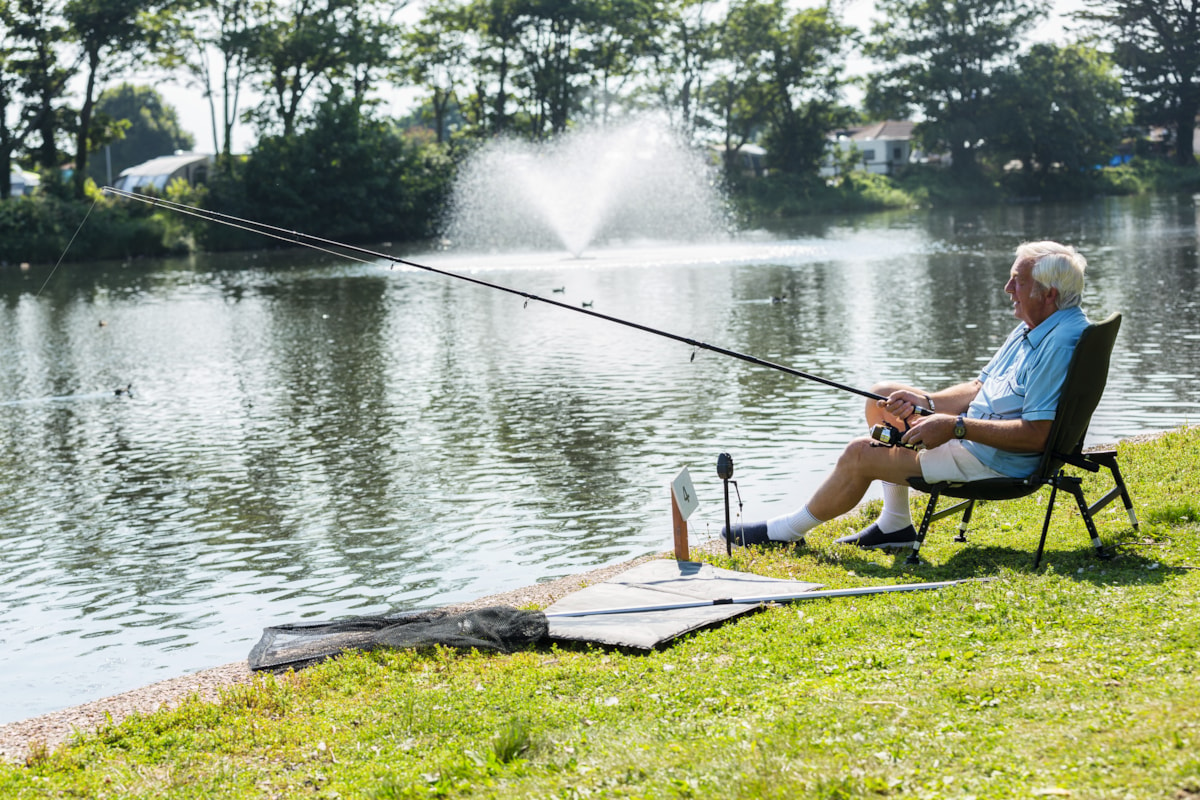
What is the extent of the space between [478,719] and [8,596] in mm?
5631

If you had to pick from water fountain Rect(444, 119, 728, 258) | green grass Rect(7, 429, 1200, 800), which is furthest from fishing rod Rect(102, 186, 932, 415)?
water fountain Rect(444, 119, 728, 258)

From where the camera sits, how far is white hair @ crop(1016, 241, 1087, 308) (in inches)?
248

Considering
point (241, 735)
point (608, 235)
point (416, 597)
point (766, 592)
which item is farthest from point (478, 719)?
point (608, 235)

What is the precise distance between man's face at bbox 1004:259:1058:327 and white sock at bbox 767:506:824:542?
1.60 metres

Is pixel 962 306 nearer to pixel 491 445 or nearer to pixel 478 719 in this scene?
pixel 491 445

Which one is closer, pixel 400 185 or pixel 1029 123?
pixel 400 185

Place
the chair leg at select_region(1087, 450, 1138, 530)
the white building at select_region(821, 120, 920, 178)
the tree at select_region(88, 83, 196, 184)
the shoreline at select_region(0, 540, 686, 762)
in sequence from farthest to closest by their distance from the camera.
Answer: the tree at select_region(88, 83, 196, 184) < the white building at select_region(821, 120, 920, 178) < the chair leg at select_region(1087, 450, 1138, 530) < the shoreline at select_region(0, 540, 686, 762)

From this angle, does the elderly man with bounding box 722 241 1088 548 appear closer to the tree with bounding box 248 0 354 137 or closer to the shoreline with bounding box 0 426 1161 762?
the shoreline with bounding box 0 426 1161 762

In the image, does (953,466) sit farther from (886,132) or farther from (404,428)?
(886,132)

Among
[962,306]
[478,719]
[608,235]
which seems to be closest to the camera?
[478,719]

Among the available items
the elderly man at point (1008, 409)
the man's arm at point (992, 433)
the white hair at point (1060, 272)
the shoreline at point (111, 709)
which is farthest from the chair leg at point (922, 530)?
the shoreline at point (111, 709)

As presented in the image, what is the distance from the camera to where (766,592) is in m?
6.30

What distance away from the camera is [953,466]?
6.43 metres

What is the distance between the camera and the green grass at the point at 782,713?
381 centimetres
